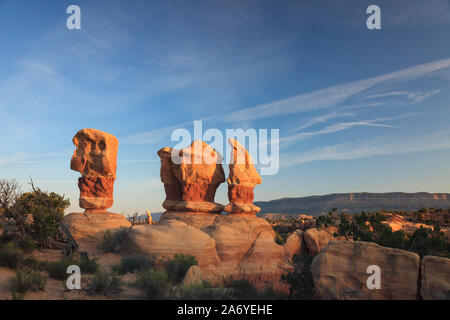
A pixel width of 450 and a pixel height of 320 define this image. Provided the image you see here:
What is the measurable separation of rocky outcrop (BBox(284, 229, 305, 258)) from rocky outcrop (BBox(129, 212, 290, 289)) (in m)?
1.37

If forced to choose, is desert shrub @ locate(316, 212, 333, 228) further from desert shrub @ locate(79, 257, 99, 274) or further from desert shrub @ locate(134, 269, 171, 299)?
desert shrub @ locate(79, 257, 99, 274)

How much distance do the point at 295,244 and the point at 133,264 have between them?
404 inches

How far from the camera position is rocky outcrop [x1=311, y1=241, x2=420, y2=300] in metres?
9.92

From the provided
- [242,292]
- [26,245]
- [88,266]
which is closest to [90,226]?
[26,245]

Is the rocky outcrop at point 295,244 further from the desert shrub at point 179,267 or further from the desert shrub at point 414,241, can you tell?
the desert shrub at point 179,267

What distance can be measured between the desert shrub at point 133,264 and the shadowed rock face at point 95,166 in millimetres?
5951

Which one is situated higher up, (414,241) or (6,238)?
(6,238)

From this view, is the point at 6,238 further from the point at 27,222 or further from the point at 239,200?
the point at 239,200

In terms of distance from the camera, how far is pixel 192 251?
13.6 m

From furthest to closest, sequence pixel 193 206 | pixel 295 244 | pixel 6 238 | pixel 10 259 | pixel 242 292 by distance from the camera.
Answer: pixel 295 244 < pixel 193 206 < pixel 6 238 < pixel 10 259 < pixel 242 292

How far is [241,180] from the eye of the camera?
18.8 metres

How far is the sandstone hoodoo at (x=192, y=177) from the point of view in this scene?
61.1 feet
